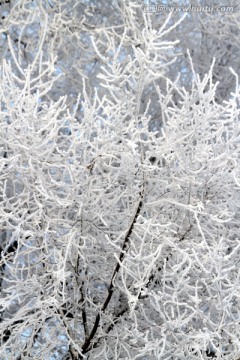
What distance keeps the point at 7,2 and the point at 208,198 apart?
3442mm

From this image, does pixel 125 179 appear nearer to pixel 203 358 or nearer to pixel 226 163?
pixel 226 163

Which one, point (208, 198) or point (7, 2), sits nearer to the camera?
point (208, 198)

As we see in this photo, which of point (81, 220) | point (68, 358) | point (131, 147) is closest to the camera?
point (131, 147)

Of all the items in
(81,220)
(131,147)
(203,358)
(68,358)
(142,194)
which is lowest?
(68,358)

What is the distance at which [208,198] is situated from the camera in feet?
10.5

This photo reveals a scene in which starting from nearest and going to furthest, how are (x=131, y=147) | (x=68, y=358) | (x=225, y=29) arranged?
(x=131, y=147), (x=68, y=358), (x=225, y=29)

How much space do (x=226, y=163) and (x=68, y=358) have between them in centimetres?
168

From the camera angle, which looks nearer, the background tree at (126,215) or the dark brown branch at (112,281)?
the background tree at (126,215)

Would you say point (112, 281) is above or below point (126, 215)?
below

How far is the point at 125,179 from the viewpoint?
327 cm

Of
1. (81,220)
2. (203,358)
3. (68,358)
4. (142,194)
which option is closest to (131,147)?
(142,194)

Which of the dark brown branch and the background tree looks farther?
the dark brown branch

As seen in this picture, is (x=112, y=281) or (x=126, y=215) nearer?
(x=112, y=281)

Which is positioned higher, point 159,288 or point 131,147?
point 131,147
